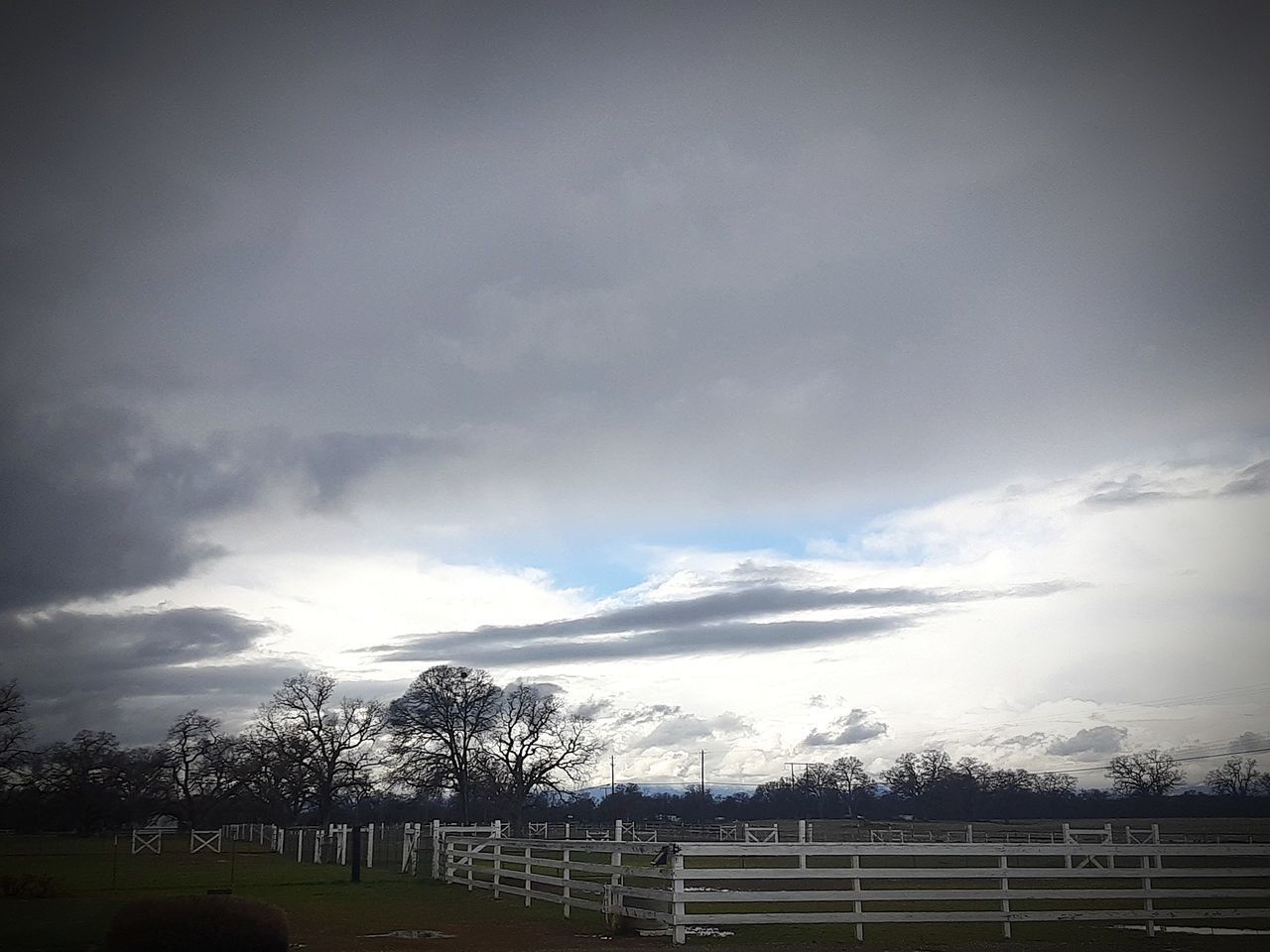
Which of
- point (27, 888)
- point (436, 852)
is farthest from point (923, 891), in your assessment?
point (27, 888)

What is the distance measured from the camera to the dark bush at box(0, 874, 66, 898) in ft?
68.7

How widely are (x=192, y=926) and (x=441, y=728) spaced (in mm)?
63539

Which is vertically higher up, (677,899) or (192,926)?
(192,926)

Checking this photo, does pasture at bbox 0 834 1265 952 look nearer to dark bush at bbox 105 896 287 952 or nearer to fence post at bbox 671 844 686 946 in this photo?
fence post at bbox 671 844 686 946

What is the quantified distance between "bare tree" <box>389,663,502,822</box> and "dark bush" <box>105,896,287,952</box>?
62.7m

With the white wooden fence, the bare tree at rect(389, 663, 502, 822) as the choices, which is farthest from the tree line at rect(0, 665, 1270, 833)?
the white wooden fence

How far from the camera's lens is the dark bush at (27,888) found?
68.7ft

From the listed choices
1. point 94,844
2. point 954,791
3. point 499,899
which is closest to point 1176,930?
point 499,899

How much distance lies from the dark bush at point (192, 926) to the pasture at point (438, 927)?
402 cm

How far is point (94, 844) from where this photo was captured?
151 feet

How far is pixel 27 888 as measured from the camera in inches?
846

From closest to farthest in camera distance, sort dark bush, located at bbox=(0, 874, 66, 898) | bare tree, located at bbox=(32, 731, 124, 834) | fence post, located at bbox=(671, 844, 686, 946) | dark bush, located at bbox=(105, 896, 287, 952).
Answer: dark bush, located at bbox=(105, 896, 287, 952) < fence post, located at bbox=(671, 844, 686, 946) < dark bush, located at bbox=(0, 874, 66, 898) < bare tree, located at bbox=(32, 731, 124, 834)

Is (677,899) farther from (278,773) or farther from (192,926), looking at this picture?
(278,773)

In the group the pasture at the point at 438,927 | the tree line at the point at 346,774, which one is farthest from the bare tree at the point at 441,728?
the pasture at the point at 438,927
